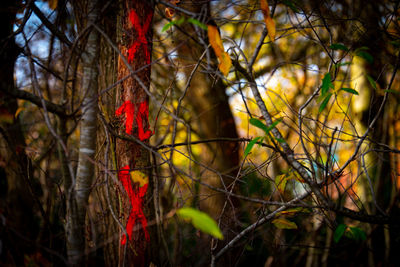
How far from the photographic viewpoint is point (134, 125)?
5.09 ft

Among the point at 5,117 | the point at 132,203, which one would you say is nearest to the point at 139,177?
the point at 132,203

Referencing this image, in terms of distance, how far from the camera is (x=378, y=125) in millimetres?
2945

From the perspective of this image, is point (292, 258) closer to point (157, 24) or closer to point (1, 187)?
point (157, 24)

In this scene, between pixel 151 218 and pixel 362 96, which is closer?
pixel 151 218

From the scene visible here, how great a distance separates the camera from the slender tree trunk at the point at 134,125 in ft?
5.00

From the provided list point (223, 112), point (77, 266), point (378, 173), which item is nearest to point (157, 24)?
point (223, 112)

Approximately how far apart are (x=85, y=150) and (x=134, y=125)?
0.34 metres

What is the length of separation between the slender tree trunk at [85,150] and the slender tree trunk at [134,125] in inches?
9.0

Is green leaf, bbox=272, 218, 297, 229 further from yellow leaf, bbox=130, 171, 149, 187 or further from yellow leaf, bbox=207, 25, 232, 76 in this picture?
yellow leaf, bbox=207, 25, 232, 76

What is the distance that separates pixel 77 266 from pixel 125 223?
1.12ft

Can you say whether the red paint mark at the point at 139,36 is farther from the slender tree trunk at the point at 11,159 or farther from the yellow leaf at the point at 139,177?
the yellow leaf at the point at 139,177

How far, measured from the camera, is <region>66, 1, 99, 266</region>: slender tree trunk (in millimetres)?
1261

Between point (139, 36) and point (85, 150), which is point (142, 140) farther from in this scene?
point (139, 36)

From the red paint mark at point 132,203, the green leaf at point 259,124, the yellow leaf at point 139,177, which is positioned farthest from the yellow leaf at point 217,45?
the red paint mark at point 132,203
